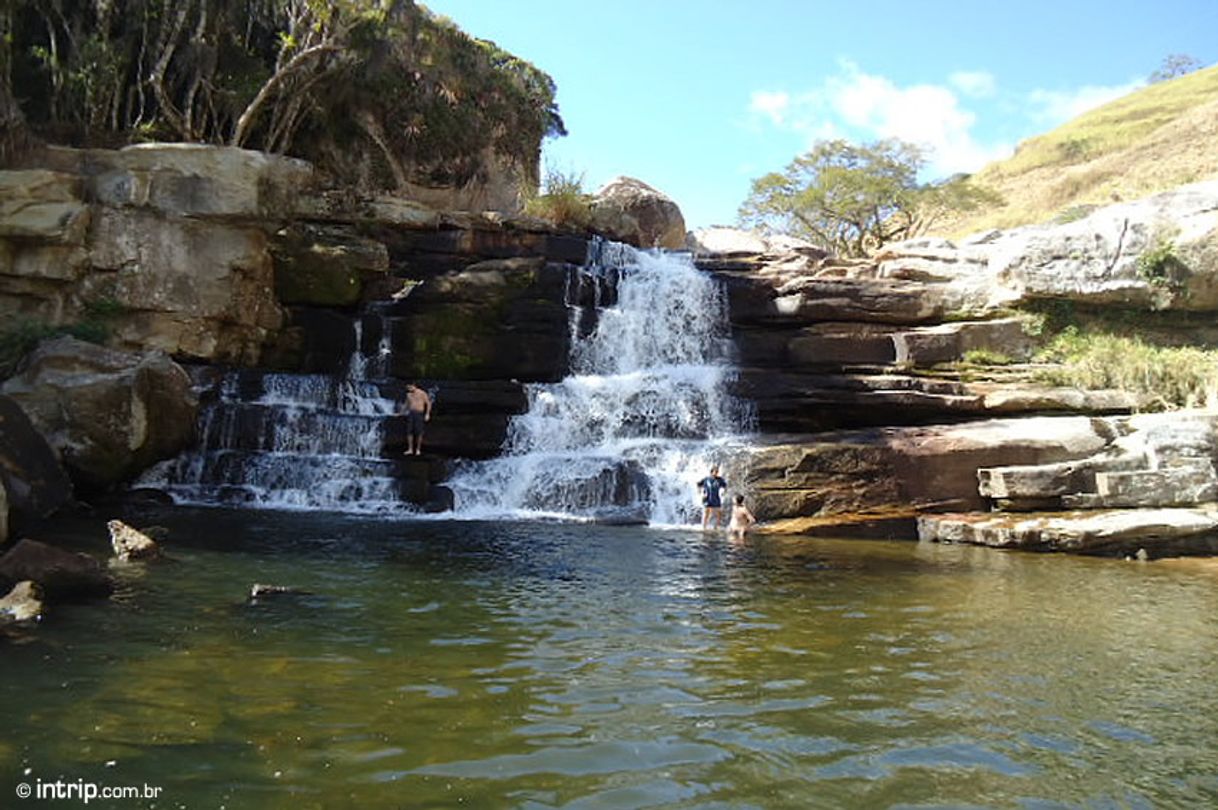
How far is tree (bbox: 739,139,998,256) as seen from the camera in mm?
40375

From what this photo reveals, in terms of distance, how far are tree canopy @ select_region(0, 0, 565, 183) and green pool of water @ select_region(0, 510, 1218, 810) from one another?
626 inches

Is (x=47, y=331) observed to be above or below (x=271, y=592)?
above

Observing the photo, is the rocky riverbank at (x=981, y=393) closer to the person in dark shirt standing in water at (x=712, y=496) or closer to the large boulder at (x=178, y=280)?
the person in dark shirt standing in water at (x=712, y=496)

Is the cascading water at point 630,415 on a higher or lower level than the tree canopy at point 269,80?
lower

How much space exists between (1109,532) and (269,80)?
21403 millimetres

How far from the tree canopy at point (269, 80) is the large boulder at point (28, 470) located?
966cm

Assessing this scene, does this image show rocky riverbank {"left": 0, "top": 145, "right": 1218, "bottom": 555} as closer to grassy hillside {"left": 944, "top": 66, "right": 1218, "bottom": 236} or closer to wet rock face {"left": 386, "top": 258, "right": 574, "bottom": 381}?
wet rock face {"left": 386, "top": 258, "right": 574, "bottom": 381}

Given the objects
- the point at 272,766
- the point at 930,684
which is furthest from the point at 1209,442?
the point at 272,766

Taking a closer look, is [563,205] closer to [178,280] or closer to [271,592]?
[178,280]

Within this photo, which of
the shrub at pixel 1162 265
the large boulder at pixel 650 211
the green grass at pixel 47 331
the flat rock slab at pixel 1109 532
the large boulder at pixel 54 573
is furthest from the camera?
the large boulder at pixel 650 211

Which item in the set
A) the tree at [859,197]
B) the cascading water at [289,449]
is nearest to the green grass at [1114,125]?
the tree at [859,197]

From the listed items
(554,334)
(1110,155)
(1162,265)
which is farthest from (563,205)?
(1110,155)

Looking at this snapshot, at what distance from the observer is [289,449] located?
16938mm

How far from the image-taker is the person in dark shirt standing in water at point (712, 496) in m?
14.9
